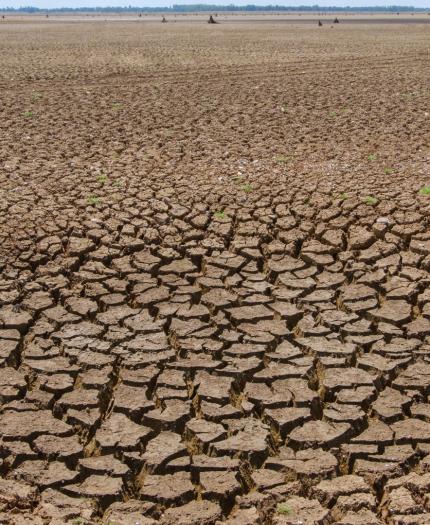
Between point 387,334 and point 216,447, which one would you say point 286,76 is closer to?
point 387,334

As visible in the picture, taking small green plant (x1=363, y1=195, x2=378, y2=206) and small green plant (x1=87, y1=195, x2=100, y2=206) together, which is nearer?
small green plant (x1=363, y1=195, x2=378, y2=206)

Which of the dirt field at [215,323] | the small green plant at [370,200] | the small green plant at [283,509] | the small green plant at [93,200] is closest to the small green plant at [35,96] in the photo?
the dirt field at [215,323]

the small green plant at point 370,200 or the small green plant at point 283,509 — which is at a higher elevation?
the small green plant at point 370,200

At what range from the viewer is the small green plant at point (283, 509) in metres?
3.16

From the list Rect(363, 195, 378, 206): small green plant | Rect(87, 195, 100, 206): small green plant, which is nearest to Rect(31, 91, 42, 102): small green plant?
Rect(87, 195, 100, 206): small green plant

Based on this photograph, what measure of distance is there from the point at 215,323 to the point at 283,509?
1824 mm

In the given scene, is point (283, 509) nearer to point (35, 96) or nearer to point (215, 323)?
point (215, 323)

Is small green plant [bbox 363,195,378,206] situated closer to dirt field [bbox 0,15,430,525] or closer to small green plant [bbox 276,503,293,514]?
dirt field [bbox 0,15,430,525]

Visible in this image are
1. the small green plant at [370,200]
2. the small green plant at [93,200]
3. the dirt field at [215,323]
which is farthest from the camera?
the small green plant at [93,200]

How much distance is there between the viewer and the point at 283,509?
3.18 meters

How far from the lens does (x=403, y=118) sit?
35.0 ft

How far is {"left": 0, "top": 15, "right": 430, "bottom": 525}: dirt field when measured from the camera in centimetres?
335

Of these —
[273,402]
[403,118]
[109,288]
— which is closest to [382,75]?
[403,118]

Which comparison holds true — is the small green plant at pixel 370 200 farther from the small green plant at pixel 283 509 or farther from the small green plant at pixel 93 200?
the small green plant at pixel 283 509
